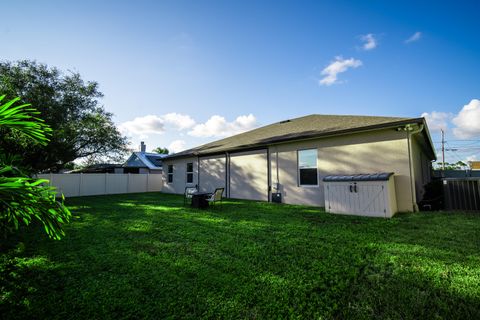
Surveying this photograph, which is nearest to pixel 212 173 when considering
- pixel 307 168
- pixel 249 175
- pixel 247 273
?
pixel 249 175

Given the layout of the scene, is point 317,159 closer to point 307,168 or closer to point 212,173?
point 307,168

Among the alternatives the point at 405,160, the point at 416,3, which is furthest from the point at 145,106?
the point at 416,3

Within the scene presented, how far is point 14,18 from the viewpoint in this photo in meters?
6.45

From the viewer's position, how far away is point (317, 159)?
338 inches

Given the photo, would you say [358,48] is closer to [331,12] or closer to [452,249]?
[331,12]

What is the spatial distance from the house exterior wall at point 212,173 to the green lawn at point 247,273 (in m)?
7.56

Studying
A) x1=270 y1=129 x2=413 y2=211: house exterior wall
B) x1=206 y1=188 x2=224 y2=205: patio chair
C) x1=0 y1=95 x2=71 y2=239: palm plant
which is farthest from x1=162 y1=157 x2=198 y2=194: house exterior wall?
x1=0 y1=95 x2=71 y2=239: palm plant

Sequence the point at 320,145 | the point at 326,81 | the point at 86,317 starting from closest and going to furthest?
1. the point at 86,317
2. the point at 320,145
3. the point at 326,81

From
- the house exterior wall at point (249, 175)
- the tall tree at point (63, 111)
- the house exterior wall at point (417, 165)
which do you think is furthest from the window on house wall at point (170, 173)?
the house exterior wall at point (417, 165)

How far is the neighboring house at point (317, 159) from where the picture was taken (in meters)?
6.77

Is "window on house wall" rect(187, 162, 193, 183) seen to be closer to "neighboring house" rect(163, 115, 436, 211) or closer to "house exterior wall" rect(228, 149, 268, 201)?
"neighboring house" rect(163, 115, 436, 211)

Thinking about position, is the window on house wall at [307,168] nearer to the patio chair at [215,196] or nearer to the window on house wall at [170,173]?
the patio chair at [215,196]

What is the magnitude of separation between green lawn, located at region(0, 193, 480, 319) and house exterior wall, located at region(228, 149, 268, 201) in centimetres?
549

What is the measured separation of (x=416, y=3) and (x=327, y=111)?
6.03m
